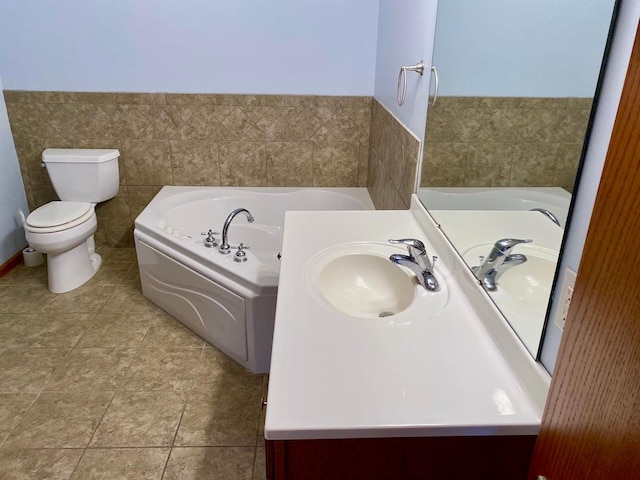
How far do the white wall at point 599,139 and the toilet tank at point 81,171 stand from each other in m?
2.96

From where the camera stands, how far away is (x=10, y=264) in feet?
10.8

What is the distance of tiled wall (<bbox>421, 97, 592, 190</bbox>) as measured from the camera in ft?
3.16

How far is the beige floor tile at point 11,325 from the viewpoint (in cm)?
257

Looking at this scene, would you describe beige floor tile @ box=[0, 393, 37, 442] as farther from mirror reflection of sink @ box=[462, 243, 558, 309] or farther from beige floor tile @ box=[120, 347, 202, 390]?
mirror reflection of sink @ box=[462, 243, 558, 309]

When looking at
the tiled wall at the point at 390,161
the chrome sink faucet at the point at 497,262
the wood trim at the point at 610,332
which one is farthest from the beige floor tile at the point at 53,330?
the wood trim at the point at 610,332

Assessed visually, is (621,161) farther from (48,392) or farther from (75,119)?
(75,119)

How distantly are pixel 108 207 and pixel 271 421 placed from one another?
118 inches

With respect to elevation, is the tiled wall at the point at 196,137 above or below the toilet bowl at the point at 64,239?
above

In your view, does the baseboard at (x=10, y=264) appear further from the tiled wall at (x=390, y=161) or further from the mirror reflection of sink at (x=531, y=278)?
the mirror reflection of sink at (x=531, y=278)

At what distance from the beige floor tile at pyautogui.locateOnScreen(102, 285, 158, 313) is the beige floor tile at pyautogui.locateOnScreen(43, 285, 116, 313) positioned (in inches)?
1.6

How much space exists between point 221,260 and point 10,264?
1.82m

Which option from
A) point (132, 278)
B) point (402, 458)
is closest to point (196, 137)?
point (132, 278)

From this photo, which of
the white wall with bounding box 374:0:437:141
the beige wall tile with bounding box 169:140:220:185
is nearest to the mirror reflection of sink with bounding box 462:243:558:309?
the white wall with bounding box 374:0:437:141

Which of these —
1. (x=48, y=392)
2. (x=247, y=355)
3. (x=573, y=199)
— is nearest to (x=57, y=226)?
(x=48, y=392)
